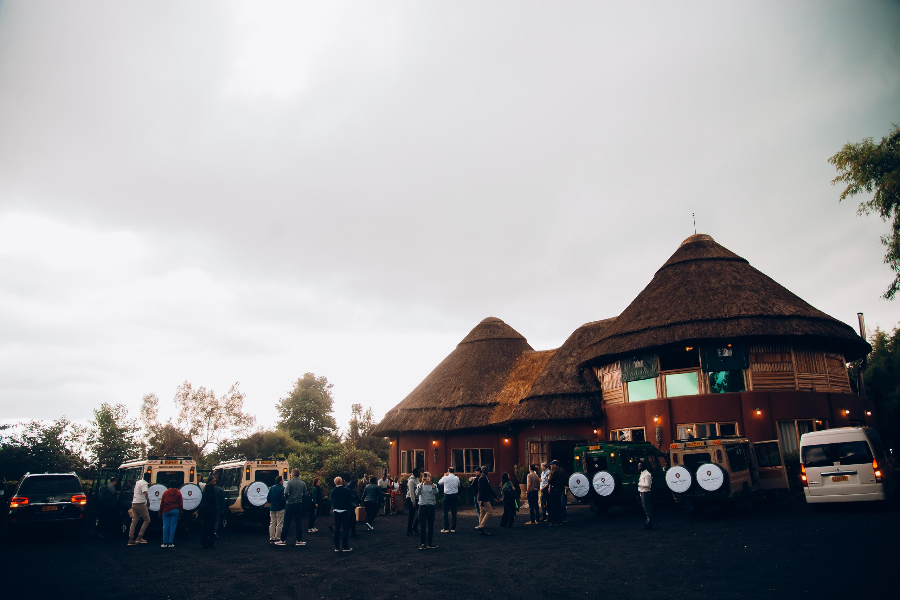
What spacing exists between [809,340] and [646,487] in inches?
526

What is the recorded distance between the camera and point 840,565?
29.9 ft

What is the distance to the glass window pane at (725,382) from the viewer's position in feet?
74.9

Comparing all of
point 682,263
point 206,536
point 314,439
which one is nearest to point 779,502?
point 682,263

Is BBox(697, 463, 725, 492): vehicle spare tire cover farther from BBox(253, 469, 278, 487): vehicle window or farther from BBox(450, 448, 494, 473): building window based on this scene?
BBox(450, 448, 494, 473): building window

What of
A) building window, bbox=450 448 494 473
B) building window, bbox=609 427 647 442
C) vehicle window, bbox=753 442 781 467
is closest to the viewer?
vehicle window, bbox=753 442 781 467

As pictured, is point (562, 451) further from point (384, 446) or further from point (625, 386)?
point (384, 446)

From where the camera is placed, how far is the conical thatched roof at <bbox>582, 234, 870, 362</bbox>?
22.7m

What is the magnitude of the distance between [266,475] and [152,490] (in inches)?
142

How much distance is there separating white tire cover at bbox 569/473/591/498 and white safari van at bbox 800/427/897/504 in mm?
5768

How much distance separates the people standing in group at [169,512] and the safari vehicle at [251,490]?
123 inches

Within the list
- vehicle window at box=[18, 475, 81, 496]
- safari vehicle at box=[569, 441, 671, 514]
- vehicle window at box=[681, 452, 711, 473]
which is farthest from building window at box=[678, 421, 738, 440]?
vehicle window at box=[18, 475, 81, 496]

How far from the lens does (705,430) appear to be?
2300 cm

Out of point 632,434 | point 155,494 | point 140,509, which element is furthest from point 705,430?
point 140,509

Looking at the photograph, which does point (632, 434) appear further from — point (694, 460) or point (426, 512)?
point (426, 512)
